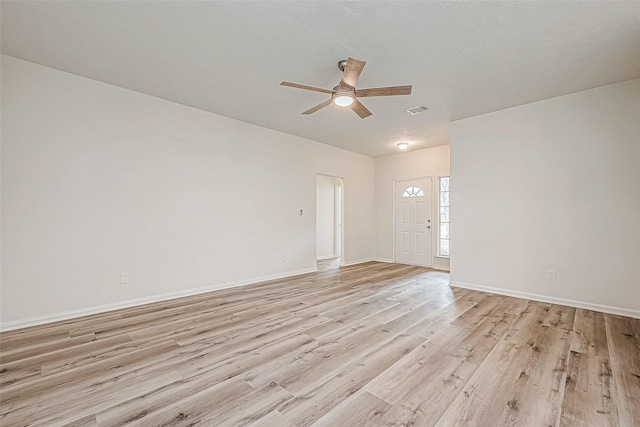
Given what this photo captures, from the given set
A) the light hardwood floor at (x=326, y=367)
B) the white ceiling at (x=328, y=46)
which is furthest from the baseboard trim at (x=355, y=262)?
the white ceiling at (x=328, y=46)

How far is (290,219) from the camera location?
5.40 metres

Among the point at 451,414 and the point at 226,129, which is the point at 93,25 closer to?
the point at 226,129

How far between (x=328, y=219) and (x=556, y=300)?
5568 millimetres

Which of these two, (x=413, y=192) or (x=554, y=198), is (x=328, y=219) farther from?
(x=554, y=198)

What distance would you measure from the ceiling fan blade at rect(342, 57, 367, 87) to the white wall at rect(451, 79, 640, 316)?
2.80 m

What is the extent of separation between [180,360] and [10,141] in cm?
289

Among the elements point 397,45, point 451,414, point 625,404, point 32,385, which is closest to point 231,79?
point 397,45

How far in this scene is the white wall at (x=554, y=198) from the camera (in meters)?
3.29

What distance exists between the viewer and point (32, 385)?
189 cm

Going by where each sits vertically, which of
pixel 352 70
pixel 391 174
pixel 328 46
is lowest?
pixel 391 174

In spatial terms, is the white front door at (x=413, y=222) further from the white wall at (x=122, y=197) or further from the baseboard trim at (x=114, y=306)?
the baseboard trim at (x=114, y=306)

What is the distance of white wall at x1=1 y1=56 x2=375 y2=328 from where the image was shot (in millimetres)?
2885

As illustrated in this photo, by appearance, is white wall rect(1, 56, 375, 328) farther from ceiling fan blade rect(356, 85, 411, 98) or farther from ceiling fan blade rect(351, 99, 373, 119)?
ceiling fan blade rect(356, 85, 411, 98)

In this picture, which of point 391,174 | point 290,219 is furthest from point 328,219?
point 290,219
